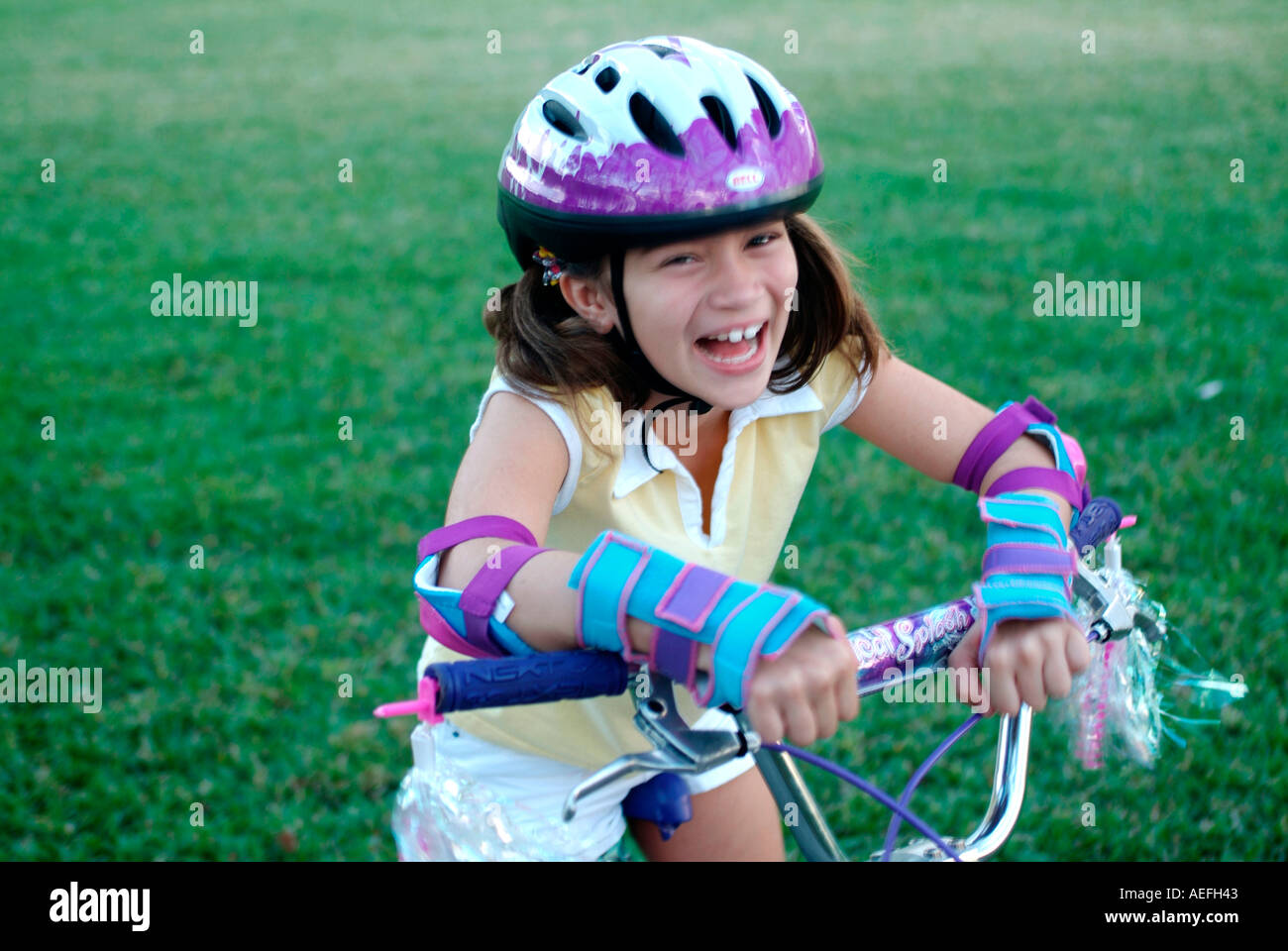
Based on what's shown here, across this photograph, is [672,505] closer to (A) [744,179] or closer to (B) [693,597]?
(A) [744,179]

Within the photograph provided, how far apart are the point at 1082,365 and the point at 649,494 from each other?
4982 mm

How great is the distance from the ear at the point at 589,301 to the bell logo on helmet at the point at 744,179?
375mm

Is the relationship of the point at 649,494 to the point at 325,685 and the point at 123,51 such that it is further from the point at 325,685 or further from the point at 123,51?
the point at 123,51

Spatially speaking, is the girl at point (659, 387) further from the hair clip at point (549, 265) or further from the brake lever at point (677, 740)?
the brake lever at point (677, 740)

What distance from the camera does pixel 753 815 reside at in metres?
2.99

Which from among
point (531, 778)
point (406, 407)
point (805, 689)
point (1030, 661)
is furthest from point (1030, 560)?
point (406, 407)

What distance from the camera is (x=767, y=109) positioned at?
7.91 ft

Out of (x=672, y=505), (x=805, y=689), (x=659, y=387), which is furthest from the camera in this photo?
(x=672, y=505)

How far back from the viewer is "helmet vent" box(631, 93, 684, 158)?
226cm

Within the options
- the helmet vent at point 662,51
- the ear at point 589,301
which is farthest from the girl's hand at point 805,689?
the helmet vent at point 662,51

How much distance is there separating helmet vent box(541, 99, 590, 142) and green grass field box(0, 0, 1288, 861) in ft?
4.29

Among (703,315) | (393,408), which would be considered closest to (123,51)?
(393,408)

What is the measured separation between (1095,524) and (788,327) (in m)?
0.77

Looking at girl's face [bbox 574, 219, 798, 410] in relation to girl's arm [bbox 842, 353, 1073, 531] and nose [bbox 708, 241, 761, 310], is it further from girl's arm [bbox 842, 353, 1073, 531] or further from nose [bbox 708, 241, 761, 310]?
girl's arm [bbox 842, 353, 1073, 531]
